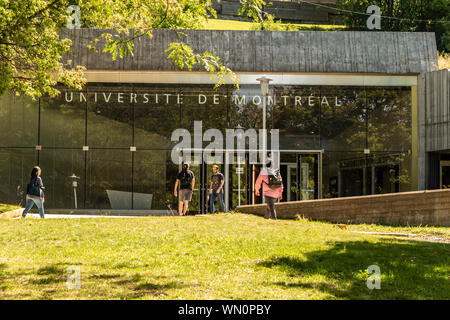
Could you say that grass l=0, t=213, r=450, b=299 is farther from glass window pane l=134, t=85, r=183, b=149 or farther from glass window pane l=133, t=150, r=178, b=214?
glass window pane l=134, t=85, r=183, b=149

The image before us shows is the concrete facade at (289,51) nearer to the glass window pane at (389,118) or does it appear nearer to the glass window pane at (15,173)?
the glass window pane at (389,118)

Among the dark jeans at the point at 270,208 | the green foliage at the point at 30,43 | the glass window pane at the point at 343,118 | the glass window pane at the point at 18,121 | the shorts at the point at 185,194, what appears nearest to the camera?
the dark jeans at the point at 270,208

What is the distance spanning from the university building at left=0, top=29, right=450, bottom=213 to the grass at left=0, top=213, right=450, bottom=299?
12.5m

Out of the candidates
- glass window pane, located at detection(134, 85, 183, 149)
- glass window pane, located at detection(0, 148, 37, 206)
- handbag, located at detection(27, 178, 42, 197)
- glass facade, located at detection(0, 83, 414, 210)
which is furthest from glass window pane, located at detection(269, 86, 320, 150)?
handbag, located at detection(27, 178, 42, 197)

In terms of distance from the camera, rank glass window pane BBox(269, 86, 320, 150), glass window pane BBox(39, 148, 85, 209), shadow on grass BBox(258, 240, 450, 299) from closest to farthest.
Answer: shadow on grass BBox(258, 240, 450, 299) < glass window pane BBox(39, 148, 85, 209) < glass window pane BBox(269, 86, 320, 150)

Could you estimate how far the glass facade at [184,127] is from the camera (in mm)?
24188

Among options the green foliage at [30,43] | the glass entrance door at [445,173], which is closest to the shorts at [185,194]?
the green foliage at [30,43]

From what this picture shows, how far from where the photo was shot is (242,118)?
24.4 meters

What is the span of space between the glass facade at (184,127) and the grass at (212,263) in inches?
487

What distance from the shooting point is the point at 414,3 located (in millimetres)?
49969

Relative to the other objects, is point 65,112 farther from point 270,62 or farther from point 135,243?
point 135,243

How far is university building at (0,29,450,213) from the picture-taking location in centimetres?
2414

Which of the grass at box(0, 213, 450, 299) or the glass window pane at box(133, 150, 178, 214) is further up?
the glass window pane at box(133, 150, 178, 214)
